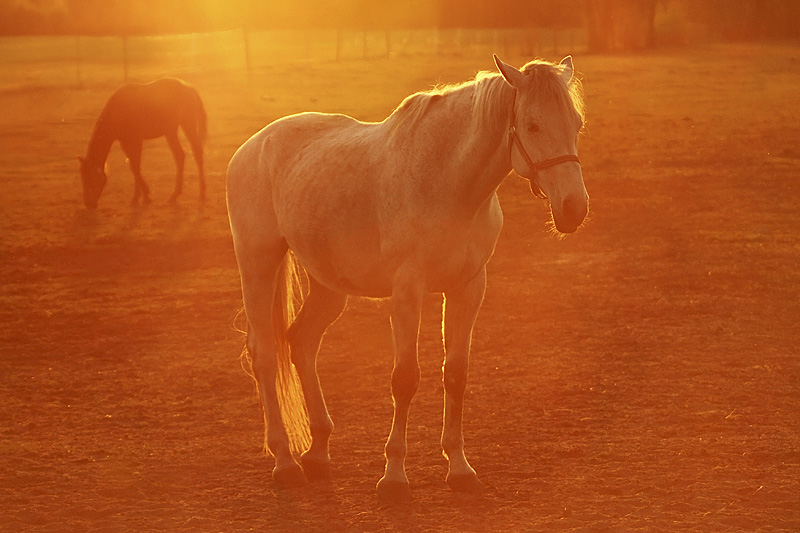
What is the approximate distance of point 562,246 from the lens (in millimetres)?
11383

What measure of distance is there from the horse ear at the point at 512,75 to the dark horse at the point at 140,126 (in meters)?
11.7

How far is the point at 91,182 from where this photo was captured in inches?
602

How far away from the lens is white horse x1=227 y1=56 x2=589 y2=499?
14.4ft

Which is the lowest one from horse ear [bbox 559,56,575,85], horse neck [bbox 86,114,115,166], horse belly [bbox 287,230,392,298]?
horse neck [bbox 86,114,115,166]

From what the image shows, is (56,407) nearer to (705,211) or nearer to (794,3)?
(705,211)

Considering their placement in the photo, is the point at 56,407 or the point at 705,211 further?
the point at 705,211

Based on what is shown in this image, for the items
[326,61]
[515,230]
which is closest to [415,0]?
[326,61]

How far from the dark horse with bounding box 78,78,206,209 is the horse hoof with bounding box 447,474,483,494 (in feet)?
36.7

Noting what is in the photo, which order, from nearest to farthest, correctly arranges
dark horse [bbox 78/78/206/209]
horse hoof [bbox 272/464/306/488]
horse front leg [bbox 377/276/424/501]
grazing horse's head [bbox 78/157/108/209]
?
1. horse front leg [bbox 377/276/424/501]
2. horse hoof [bbox 272/464/306/488]
3. grazing horse's head [bbox 78/157/108/209]
4. dark horse [bbox 78/78/206/209]

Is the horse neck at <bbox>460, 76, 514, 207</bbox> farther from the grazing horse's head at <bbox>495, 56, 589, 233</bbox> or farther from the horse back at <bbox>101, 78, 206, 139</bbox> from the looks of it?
the horse back at <bbox>101, 78, 206, 139</bbox>

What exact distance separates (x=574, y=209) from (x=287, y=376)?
2.07 m

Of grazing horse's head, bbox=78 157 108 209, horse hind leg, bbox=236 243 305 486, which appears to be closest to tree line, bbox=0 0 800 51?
grazing horse's head, bbox=78 157 108 209

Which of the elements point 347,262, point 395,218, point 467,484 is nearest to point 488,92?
point 395,218

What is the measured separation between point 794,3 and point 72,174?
35.5m
